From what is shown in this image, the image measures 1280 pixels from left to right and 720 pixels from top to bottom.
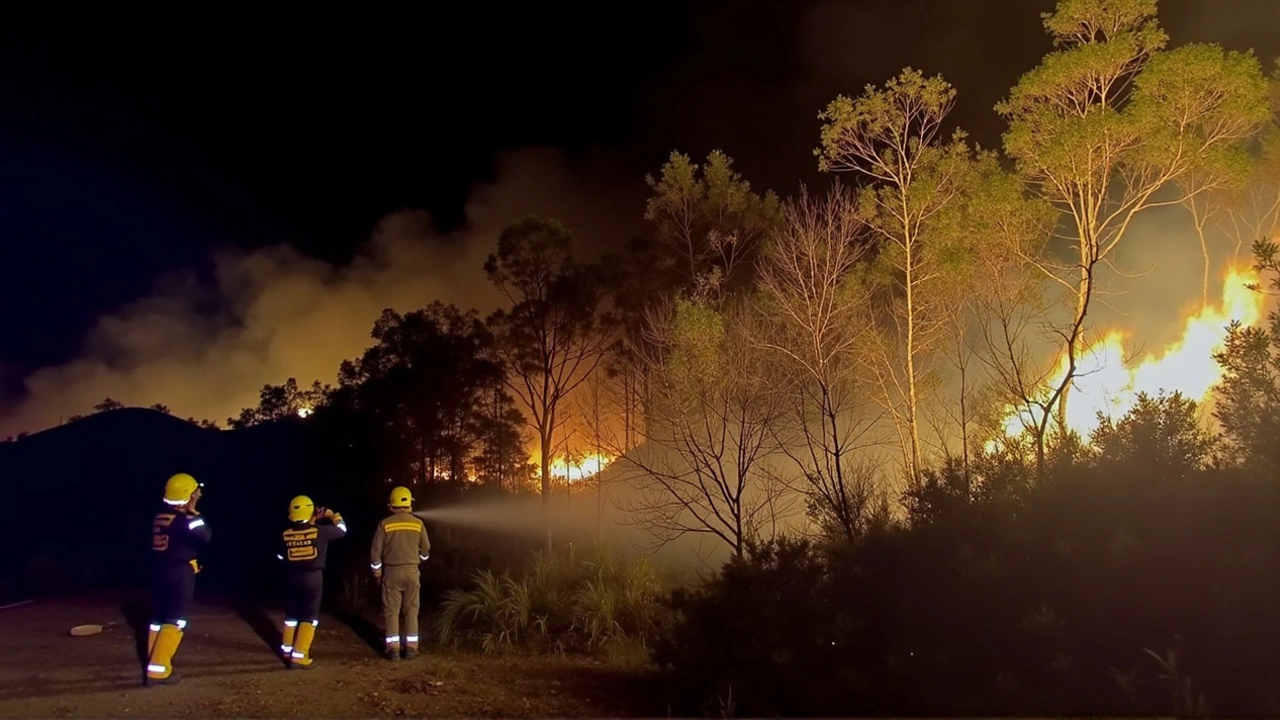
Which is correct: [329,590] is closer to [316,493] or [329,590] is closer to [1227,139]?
[316,493]

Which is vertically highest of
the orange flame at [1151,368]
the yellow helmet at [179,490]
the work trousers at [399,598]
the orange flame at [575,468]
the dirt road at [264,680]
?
the orange flame at [1151,368]

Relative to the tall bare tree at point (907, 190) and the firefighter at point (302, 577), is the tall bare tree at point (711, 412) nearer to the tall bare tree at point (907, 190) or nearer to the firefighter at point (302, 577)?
the tall bare tree at point (907, 190)

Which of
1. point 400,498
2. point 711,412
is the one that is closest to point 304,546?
point 400,498

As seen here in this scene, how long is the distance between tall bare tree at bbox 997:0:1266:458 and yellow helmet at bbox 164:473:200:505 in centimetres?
1086

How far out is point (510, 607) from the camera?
1178 cm

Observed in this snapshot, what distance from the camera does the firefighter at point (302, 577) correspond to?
31.2ft

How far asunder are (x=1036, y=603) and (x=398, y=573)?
7.18m

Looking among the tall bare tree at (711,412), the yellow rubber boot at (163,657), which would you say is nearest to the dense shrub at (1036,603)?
the tall bare tree at (711,412)

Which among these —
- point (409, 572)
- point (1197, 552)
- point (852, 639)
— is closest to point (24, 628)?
point (409, 572)

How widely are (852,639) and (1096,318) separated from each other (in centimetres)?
1198

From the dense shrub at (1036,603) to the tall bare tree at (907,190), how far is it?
5165 mm

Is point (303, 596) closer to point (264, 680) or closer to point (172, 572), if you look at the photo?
point (264, 680)

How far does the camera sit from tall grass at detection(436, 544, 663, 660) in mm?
11305

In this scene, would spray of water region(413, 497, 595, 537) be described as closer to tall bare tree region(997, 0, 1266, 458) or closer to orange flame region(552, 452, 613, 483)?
orange flame region(552, 452, 613, 483)
